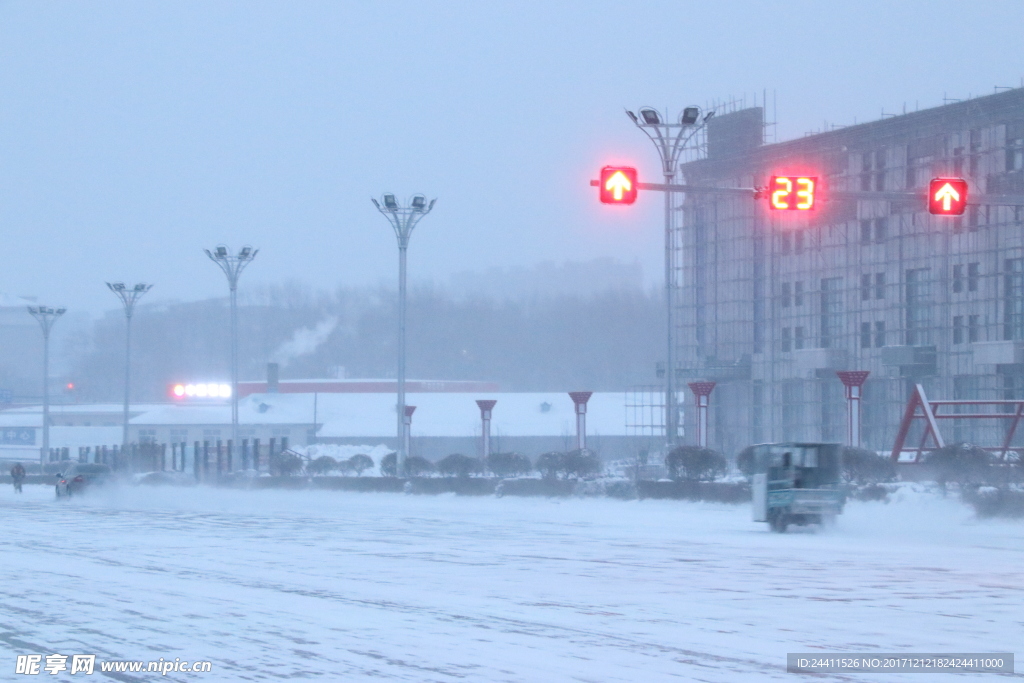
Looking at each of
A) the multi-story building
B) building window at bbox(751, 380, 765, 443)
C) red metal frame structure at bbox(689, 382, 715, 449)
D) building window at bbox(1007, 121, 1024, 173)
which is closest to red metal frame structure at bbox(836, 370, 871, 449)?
red metal frame structure at bbox(689, 382, 715, 449)

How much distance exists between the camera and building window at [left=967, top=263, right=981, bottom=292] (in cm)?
6656

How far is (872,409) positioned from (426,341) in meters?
82.5

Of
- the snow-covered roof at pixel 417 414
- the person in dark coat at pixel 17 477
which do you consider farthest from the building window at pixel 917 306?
the person in dark coat at pixel 17 477

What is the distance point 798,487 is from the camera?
26.8m

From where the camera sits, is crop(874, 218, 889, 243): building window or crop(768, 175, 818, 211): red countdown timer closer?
crop(768, 175, 818, 211): red countdown timer

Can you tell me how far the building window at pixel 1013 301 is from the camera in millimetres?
63781

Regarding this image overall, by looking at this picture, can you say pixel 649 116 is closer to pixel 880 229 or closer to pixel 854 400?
pixel 854 400

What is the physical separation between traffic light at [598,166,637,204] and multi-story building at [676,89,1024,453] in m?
45.0

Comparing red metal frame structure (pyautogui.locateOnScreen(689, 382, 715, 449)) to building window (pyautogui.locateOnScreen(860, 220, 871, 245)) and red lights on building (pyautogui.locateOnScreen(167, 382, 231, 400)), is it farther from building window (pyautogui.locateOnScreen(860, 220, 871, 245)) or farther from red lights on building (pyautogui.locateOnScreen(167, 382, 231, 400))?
→ red lights on building (pyautogui.locateOnScreen(167, 382, 231, 400))

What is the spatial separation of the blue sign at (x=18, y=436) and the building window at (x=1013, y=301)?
74818mm

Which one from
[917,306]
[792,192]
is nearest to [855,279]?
[917,306]

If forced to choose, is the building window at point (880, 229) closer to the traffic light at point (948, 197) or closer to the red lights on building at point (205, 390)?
the traffic light at point (948, 197)

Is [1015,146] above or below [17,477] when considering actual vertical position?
above

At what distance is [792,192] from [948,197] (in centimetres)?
284
